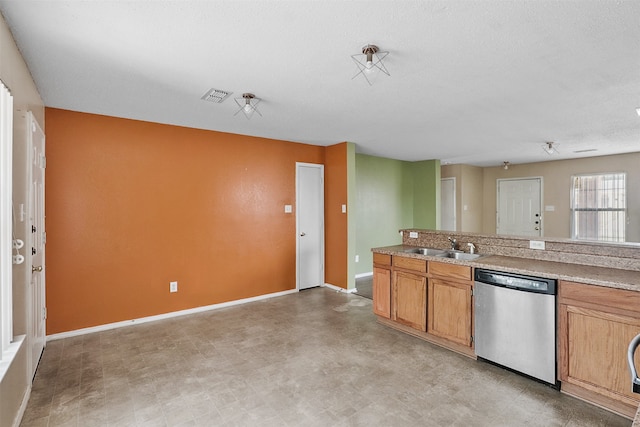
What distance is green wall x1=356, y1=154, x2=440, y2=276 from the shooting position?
6281 millimetres

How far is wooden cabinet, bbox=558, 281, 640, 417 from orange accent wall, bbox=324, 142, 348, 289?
10.0 feet

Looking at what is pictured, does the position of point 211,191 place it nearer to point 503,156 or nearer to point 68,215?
point 68,215

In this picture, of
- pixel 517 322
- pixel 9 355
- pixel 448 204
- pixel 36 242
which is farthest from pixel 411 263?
pixel 448 204

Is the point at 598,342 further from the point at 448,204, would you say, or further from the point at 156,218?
the point at 448,204

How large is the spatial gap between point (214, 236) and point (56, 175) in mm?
1797

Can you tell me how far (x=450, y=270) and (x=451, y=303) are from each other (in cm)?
31

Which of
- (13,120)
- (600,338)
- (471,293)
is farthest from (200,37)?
(600,338)

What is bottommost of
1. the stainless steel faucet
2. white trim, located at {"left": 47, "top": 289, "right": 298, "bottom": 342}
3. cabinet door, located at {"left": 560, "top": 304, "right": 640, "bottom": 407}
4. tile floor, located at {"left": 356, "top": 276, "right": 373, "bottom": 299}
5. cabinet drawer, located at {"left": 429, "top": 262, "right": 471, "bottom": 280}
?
tile floor, located at {"left": 356, "top": 276, "right": 373, "bottom": 299}

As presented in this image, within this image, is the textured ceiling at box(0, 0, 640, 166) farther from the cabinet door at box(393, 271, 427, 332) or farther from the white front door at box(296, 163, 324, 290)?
the cabinet door at box(393, 271, 427, 332)

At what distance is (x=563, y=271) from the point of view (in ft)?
7.93

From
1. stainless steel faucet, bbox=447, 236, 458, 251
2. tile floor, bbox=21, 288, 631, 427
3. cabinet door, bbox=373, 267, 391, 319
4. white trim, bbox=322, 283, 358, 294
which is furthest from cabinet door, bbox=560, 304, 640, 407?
white trim, bbox=322, 283, 358, 294

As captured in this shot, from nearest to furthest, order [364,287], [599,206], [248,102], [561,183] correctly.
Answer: [248,102] < [364,287] < [599,206] < [561,183]

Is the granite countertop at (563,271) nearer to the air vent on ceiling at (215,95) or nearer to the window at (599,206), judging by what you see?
the air vent on ceiling at (215,95)

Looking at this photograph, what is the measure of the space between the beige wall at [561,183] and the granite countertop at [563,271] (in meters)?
5.54
